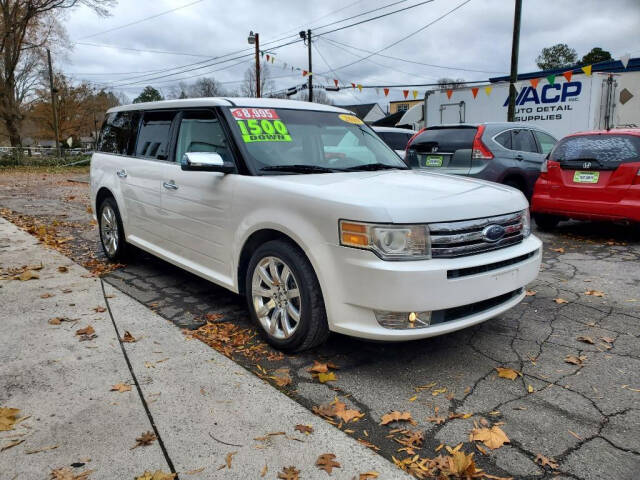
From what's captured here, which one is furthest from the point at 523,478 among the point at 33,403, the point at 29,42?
the point at 29,42

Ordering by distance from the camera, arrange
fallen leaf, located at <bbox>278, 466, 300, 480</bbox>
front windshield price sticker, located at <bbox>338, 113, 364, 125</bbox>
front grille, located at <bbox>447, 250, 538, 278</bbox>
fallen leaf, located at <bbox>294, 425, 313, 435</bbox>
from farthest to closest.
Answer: front windshield price sticker, located at <bbox>338, 113, 364, 125</bbox> → front grille, located at <bbox>447, 250, 538, 278</bbox> → fallen leaf, located at <bbox>294, 425, 313, 435</bbox> → fallen leaf, located at <bbox>278, 466, 300, 480</bbox>

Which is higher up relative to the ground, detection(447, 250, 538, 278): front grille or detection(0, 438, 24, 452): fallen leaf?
detection(447, 250, 538, 278): front grille

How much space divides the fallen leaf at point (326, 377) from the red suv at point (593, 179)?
197 inches

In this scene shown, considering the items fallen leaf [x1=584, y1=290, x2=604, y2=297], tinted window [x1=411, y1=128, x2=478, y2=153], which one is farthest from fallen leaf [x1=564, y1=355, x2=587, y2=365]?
tinted window [x1=411, y1=128, x2=478, y2=153]

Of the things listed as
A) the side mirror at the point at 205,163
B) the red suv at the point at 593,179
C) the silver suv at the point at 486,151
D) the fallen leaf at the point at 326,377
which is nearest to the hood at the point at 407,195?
A: the side mirror at the point at 205,163

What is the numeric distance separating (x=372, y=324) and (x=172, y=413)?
1200 mm

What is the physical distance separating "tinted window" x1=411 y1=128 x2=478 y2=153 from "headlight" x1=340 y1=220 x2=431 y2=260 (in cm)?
562

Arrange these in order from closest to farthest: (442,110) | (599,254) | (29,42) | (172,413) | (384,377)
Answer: (172,413)
(384,377)
(599,254)
(442,110)
(29,42)

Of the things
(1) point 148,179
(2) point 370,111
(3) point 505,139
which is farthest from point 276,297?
(2) point 370,111

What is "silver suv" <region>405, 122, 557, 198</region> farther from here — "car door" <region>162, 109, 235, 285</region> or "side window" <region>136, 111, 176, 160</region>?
"car door" <region>162, 109, 235, 285</region>

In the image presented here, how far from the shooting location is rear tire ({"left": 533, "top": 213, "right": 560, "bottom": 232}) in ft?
24.9

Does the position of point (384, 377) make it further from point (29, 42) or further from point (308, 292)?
point (29, 42)

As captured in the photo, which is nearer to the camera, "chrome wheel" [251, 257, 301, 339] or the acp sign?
"chrome wheel" [251, 257, 301, 339]

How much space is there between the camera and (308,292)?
10.1 ft
